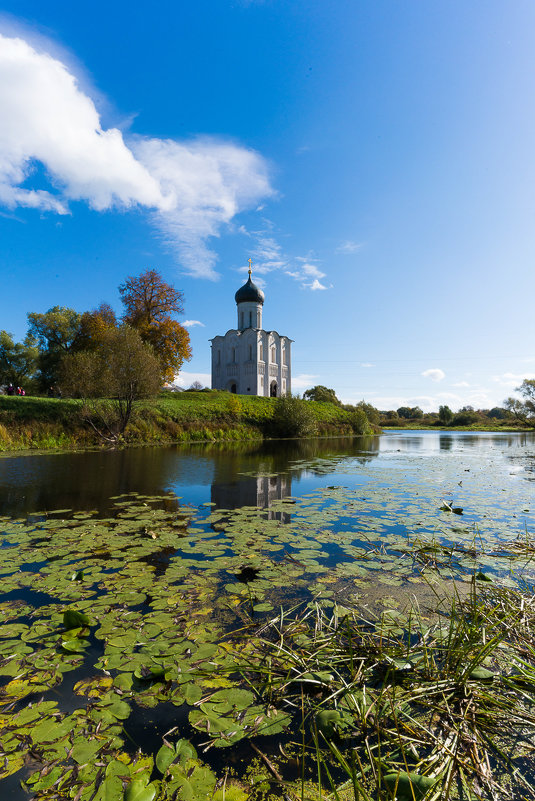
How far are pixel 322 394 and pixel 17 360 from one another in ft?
148

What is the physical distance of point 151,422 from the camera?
23.8 metres

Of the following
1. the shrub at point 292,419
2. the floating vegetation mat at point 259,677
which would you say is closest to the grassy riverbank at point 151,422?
the shrub at point 292,419

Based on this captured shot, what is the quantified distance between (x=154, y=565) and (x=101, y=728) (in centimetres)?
236

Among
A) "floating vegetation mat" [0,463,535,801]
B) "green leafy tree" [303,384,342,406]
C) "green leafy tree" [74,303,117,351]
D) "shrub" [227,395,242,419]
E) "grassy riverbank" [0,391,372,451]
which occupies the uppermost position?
"green leafy tree" [74,303,117,351]

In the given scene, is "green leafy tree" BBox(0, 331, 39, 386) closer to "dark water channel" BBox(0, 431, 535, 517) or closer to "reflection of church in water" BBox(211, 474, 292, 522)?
"dark water channel" BBox(0, 431, 535, 517)

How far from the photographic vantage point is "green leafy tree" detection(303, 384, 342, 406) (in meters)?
59.1

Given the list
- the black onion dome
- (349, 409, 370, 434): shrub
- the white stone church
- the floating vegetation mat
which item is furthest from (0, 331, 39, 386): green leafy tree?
the floating vegetation mat

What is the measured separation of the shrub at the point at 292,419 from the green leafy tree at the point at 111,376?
13.3 meters

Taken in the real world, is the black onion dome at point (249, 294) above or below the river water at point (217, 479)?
above

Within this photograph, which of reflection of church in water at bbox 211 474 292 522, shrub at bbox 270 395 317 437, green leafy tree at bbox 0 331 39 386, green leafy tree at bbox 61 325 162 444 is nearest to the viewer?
reflection of church in water at bbox 211 474 292 522

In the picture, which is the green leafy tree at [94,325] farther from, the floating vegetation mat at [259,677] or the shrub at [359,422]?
the floating vegetation mat at [259,677]

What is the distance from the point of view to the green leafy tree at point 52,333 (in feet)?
135

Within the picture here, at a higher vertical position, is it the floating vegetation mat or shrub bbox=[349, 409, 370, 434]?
shrub bbox=[349, 409, 370, 434]

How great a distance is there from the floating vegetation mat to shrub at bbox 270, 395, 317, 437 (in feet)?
87.5
